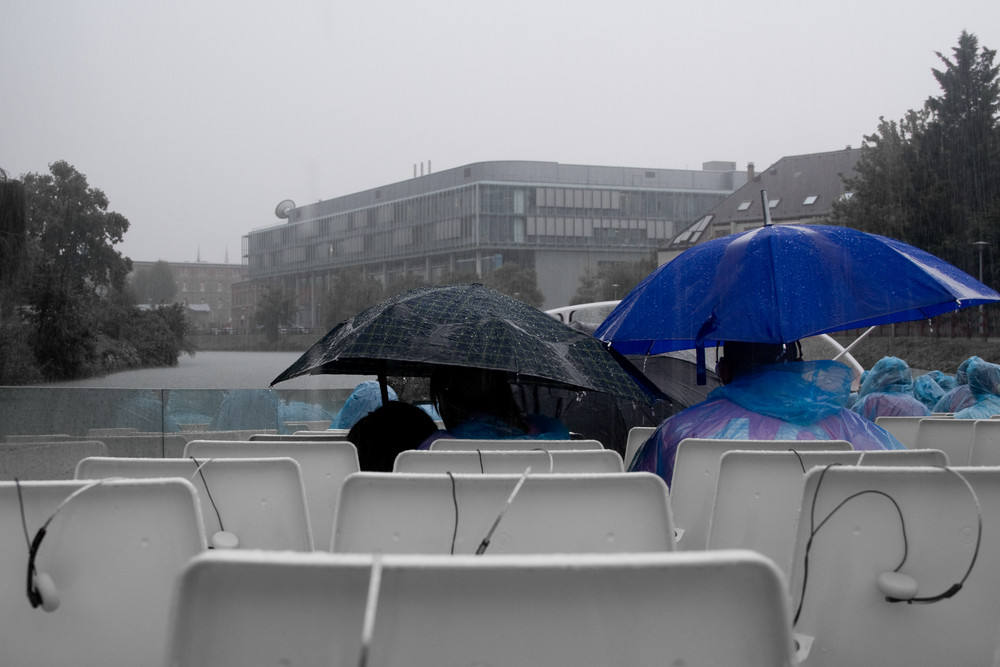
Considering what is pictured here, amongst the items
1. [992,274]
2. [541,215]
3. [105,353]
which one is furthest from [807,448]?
[541,215]

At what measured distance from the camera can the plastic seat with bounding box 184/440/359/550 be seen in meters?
3.35

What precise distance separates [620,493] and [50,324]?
Result: 11046 millimetres

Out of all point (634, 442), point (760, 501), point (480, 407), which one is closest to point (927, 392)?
point (634, 442)

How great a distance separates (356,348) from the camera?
4.44m

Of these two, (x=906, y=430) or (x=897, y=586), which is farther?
(x=906, y=430)

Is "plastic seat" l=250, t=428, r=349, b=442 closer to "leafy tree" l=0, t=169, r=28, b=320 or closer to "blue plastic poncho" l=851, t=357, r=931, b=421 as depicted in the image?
"blue plastic poncho" l=851, t=357, r=931, b=421

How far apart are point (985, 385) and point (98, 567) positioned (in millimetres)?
8017

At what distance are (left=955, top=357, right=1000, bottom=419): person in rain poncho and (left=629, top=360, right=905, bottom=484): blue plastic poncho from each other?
431 centimetres

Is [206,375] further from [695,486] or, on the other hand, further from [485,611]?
[485,611]

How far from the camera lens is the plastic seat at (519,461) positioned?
2854 mm

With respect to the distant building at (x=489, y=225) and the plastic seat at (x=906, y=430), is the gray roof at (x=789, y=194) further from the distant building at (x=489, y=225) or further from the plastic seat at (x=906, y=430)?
the plastic seat at (x=906, y=430)

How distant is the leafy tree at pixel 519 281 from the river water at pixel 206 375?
21.9 m

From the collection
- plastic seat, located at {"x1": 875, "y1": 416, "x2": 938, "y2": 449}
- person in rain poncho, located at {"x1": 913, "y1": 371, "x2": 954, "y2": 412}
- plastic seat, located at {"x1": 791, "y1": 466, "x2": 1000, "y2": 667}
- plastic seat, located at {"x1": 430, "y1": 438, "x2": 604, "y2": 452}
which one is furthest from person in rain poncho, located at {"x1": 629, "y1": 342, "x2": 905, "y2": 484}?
person in rain poncho, located at {"x1": 913, "y1": 371, "x2": 954, "y2": 412}

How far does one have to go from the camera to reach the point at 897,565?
207cm
